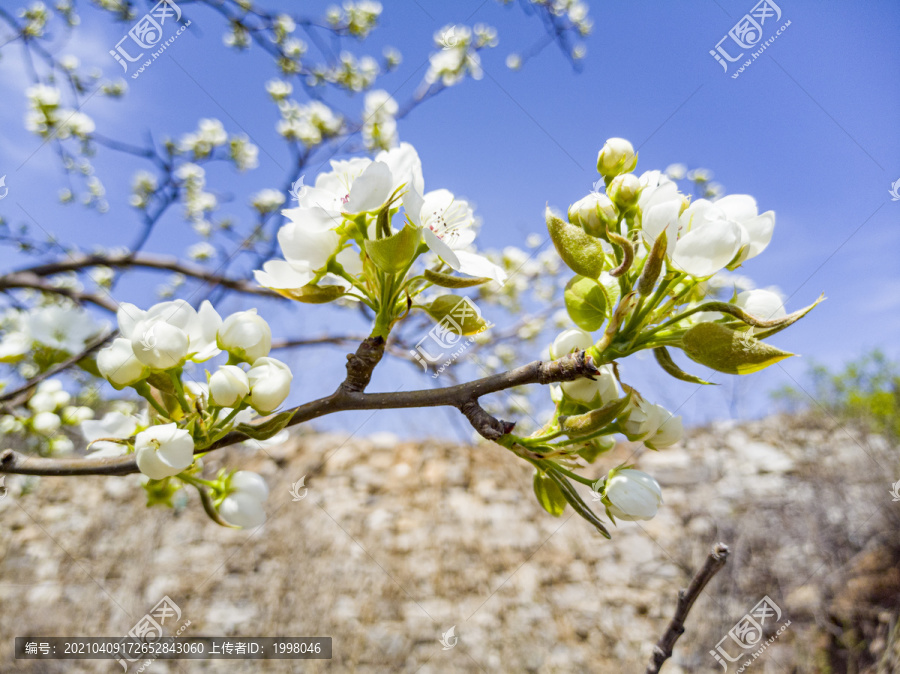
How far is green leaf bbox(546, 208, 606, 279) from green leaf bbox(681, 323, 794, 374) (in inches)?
3.8

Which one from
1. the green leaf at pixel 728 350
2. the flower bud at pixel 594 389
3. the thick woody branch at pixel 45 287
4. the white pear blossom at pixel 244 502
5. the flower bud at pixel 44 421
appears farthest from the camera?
the thick woody branch at pixel 45 287

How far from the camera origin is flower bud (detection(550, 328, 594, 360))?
522 mm

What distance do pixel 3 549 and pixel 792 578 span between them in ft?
17.9

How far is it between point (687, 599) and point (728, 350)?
28 centimetres

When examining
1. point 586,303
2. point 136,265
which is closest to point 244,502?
point 586,303

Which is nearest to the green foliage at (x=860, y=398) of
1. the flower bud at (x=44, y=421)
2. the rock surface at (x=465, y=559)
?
the rock surface at (x=465, y=559)

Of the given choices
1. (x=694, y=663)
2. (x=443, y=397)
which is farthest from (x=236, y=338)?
(x=694, y=663)

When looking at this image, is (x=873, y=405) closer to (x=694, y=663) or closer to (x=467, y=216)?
(x=694, y=663)

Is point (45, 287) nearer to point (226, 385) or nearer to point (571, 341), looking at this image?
point (226, 385)

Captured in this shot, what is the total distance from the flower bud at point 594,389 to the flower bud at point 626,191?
0.15 m

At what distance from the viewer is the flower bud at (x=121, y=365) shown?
0.47m

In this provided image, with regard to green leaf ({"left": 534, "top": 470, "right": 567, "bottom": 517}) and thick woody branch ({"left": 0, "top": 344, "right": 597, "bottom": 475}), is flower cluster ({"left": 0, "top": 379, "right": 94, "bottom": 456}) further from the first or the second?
green leaf ({"left": 534, "top": 470, "right": 567, "bottom": 517})

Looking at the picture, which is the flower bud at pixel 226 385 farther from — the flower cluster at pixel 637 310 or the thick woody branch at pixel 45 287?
the thick woody branch at pixel 45 287

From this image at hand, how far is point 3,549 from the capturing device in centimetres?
397
